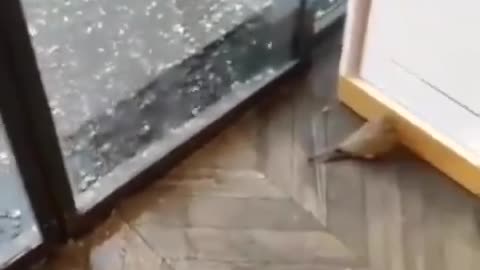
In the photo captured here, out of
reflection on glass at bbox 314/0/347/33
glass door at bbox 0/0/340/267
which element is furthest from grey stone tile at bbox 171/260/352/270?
reflection on glass at bbox 314/0/347/33

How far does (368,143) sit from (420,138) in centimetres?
7

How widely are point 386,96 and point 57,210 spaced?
47 cm

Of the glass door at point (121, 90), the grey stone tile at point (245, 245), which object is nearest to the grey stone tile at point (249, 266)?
the grey stone tile at point (245, 245)

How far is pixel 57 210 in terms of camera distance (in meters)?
1.04

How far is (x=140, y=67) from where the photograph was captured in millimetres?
1183

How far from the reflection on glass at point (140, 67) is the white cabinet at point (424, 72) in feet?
0.46

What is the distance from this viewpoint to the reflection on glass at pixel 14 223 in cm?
103

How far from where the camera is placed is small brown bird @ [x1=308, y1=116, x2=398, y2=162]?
1.16 metres

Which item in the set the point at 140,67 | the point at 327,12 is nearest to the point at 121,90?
the point at 140,67

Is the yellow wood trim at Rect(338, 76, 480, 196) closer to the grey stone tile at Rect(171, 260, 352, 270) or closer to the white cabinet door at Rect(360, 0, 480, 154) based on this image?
the white cabinet door at Rect(360, 0, 480, 154)

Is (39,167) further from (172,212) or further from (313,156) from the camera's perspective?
(313,156)

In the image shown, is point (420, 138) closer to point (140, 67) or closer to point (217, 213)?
point (217, 213)

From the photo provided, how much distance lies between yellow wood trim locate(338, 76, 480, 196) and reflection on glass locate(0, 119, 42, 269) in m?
0.48

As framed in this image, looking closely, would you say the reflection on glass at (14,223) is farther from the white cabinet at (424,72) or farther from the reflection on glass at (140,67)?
the white cabinet at (424,72)
